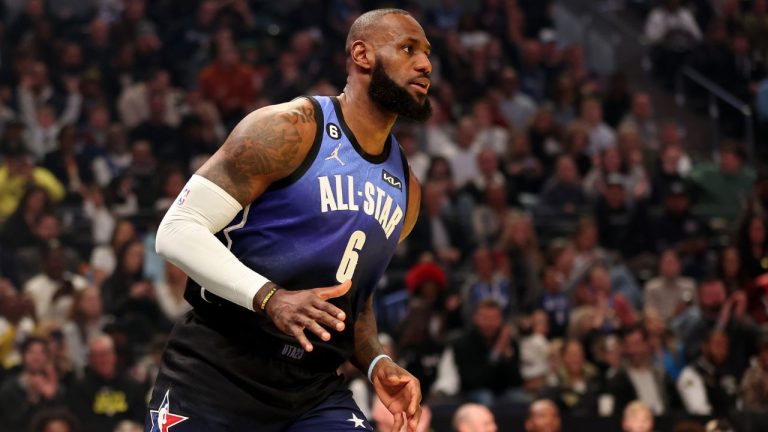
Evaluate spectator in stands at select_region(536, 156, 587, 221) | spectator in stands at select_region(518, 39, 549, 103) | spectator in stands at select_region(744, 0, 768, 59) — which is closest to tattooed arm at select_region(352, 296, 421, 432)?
spectator in stands at select_region(536, 156, 587, 221)

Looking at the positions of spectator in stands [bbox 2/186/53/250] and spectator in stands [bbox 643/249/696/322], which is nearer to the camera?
spectator in stands [bbox 2/186/53/250]

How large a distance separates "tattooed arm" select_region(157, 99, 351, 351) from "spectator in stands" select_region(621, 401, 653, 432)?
509 centimetres

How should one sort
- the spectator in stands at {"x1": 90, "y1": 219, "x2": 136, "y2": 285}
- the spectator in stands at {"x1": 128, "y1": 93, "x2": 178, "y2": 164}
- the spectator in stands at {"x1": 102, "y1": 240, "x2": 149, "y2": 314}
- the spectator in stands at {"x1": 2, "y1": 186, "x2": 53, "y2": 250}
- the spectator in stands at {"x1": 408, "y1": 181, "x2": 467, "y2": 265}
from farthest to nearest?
the spectator in stands at {"x1": 128, "y1": 93, "x2": 178, "y2": 164} → the spectator in stands at {"x1": 408, "y1": 181, "x2": 467, "y2": 265} → the spectator in stands at {"x1": 2, "y1": 186, "x2": 53, "y2": 250} → the spectator in stands at {"x1": 90, "y1": 219, "x2": 136, "y2": 285} → the spectator in stands at {"x1": 102, "y1": 240, "x2": 149, "y2": 314}

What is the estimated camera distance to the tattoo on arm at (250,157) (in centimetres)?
432

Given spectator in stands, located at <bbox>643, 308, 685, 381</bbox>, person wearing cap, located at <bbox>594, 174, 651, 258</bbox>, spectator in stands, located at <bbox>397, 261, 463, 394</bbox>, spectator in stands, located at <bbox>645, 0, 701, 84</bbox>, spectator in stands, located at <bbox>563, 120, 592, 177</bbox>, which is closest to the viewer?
spectator in stands, located at <bbox>397, 261, 463, 394</bbox>

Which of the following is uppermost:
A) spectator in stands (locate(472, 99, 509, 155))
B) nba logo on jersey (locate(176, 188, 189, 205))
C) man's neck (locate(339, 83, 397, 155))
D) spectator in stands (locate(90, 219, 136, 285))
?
man's neck (locate(339, 83, 397, 155))

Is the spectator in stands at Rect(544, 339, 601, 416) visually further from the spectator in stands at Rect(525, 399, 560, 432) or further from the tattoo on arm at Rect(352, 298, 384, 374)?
the tattoo on arm at Rect(352, 298, 384, 374)

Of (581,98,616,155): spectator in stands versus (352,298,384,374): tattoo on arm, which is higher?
(581,98,616,155): spectator in stands

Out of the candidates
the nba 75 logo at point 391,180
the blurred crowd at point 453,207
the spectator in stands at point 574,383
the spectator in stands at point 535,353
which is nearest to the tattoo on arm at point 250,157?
the nba 75 logo at point 391,180

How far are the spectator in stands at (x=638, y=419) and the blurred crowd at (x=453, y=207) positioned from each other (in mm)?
758

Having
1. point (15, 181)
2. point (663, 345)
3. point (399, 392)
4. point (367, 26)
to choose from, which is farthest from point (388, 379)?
point (15, 181)

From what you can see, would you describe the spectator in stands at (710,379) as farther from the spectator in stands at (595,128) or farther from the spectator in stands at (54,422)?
the spectator in stands at (595,128)

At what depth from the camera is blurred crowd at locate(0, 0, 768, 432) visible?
34.4ft

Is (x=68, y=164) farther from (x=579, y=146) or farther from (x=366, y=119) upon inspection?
(x=366, y=119)
